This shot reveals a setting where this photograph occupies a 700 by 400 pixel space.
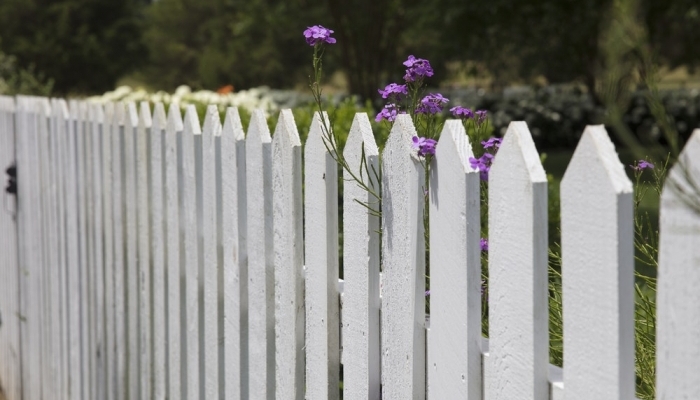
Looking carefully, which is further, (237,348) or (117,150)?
(117,150)

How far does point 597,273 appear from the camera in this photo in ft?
3.87

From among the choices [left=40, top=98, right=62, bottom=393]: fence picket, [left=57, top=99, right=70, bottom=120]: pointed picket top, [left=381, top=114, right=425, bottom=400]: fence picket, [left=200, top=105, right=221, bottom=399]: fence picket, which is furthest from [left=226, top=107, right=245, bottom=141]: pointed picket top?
[left=40, top=98, right=62, bottom=393]: fence picket

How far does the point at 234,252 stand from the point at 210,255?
0.18 m

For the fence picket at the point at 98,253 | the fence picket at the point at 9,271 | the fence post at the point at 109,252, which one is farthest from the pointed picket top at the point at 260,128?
the fence picket at the point at 9,271

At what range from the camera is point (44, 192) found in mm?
4148

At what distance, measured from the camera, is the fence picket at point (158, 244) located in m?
2.85

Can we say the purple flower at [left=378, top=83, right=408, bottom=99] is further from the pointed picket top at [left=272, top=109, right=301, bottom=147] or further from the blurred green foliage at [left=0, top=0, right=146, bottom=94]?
the blurred green foliage at [left=0, top=0, right=146, bottom=94]

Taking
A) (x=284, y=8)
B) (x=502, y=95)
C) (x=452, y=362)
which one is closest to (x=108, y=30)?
(x=284, y=8)

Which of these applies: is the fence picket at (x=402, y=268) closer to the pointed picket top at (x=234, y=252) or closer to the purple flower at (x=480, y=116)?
the purple flower at (x=480, y=116)

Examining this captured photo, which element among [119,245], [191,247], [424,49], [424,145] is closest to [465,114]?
[424,145]

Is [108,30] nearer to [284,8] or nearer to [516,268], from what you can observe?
[284,8]

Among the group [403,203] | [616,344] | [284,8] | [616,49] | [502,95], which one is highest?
[284,8]

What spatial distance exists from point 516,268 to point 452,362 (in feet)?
0.83

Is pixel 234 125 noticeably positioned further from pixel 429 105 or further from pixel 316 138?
pixel 429 105
